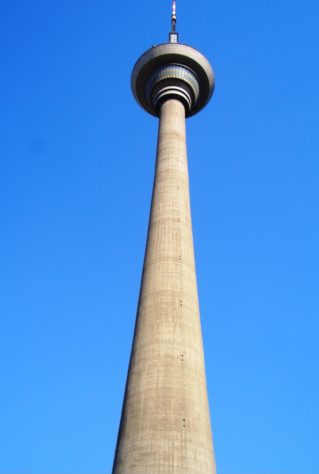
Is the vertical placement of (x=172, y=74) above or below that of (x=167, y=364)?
above

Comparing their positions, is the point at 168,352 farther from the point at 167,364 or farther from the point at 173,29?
the point at 173,29

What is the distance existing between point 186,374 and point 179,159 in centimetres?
1437

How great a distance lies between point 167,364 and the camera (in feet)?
75.9

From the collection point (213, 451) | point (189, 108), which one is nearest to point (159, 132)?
point (189, 108)

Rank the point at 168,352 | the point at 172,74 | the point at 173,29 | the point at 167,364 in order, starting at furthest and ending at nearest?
the point at 173,29 → the point at 172,74 → the point at 168,352 → the point at 167,364

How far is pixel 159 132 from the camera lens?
35.5 m

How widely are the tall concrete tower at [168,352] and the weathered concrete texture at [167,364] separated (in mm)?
36

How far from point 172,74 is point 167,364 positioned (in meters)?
24.2

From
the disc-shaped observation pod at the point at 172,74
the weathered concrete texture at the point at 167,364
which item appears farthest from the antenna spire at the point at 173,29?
the weathered concrete texture at the point at 167,364

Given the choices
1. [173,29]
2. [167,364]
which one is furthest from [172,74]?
[167,364]

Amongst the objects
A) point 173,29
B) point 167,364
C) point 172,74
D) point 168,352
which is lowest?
point 167,364

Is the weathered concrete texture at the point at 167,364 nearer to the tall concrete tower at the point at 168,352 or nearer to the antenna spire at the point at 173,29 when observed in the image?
the tall concrete tower at the point at 168,352

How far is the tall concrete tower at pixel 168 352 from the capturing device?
823 inches

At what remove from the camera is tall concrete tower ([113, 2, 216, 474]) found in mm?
20906
